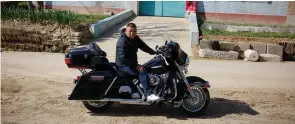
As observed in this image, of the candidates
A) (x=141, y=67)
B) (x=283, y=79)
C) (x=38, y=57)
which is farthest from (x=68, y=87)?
(x=283, y=79)

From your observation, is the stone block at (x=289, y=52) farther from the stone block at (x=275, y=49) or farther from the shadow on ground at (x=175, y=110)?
the shadow on ground at (x=175, y=110)

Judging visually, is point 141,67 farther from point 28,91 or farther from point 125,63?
point 28,91

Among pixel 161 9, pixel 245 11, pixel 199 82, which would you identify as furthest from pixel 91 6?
pixel 199 82

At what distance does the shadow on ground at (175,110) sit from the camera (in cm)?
659

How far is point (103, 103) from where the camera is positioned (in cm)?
660

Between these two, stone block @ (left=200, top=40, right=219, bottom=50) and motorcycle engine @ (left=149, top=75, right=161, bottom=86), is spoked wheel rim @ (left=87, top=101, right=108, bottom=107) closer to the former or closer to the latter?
motorcycle engine @ (left=149, top=75, right=161, bottom=86)

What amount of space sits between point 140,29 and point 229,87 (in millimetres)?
8322

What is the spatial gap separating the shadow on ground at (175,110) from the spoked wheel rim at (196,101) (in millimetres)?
154

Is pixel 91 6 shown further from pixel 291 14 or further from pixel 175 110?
pixel 175 110

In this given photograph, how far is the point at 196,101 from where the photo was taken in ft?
21.5

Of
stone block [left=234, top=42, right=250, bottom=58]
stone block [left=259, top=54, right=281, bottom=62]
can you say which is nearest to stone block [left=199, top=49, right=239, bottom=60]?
stone block [left=234, top=42, right=250, bottom=58]

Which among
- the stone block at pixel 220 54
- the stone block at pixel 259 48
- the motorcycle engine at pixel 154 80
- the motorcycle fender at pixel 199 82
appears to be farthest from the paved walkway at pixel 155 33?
the motorcycle engine at pixel 154 80

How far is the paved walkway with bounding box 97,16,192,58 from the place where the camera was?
1301cm

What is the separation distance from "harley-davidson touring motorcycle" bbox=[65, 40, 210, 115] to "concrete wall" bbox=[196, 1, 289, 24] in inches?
583
